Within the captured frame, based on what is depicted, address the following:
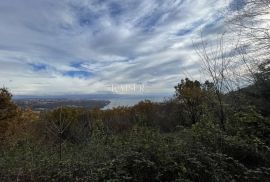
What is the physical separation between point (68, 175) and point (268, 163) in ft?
16.0

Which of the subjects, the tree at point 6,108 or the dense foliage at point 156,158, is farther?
the tree at point 6,108

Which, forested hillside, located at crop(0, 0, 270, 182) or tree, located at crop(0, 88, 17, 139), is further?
tree, located at crop(0, 88, 17, 139)

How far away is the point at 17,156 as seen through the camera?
7258 millimetres

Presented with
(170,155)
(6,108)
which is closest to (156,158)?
(170,155)

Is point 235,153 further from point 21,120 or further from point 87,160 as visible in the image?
point 21,120

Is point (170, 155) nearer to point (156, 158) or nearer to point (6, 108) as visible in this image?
point (156, 158)

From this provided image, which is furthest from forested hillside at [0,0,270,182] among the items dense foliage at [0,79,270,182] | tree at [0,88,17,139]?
tree at [0,88,17,139]

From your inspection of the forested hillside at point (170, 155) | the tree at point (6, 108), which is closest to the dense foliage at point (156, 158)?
the forested hillside at point (170, 155)

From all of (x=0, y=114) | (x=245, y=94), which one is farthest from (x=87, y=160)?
(x=0, y=114)

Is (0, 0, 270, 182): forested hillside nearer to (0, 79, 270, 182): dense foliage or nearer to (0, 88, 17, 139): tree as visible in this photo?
(0, 79, 270, 182): dense foliage

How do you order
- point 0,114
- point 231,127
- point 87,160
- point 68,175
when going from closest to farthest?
point 68,175, point 87,160, point 231,127, point 0,114

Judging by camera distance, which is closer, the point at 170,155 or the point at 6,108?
the point at 170,155

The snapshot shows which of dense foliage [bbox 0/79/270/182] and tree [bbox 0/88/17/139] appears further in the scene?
tree [bbox 0/88/17/139]

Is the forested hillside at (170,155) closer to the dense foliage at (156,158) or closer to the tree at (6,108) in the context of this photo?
the dense foliage at (156,158)
